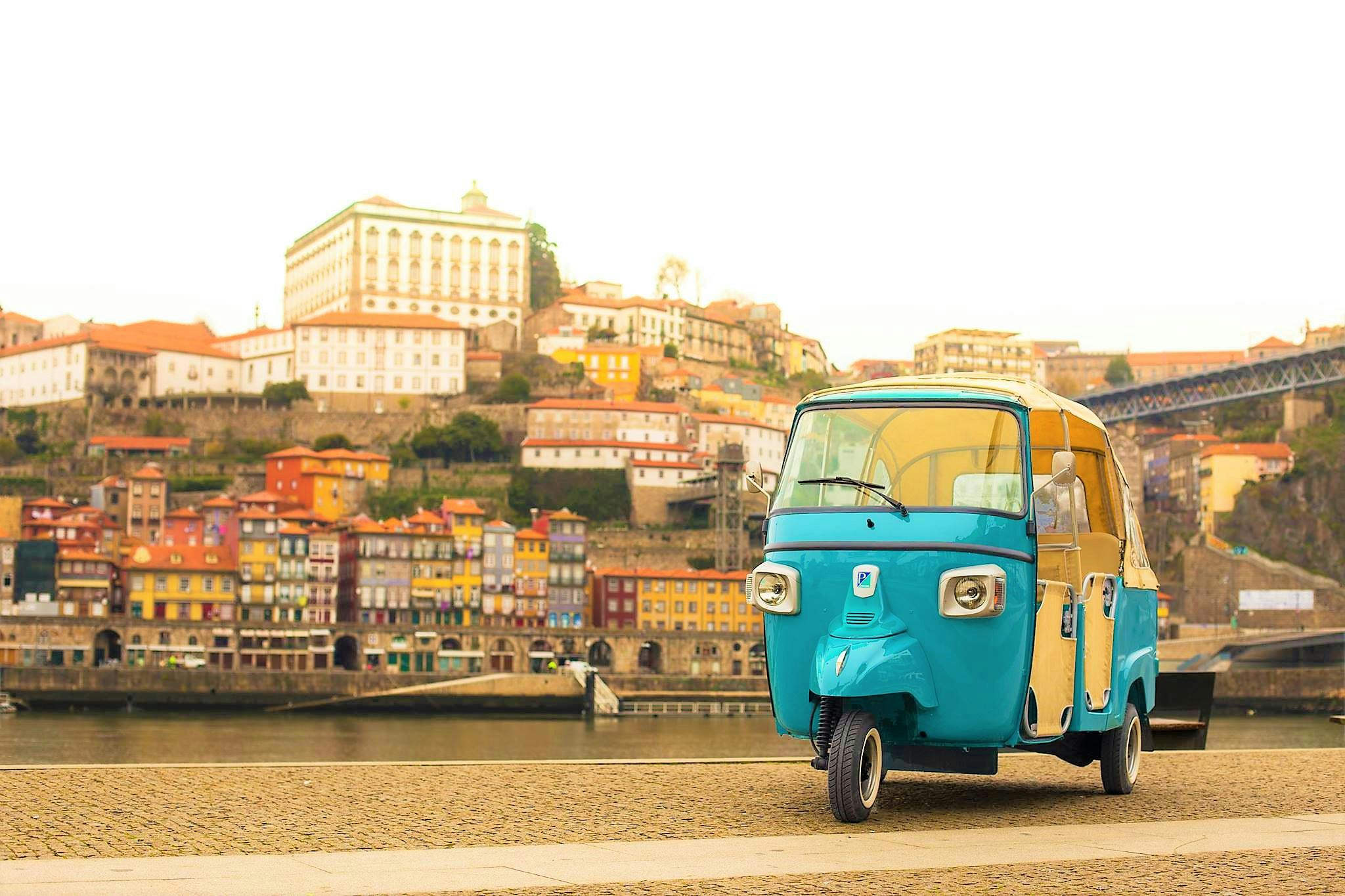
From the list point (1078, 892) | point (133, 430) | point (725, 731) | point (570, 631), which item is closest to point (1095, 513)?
point (1078, 892)

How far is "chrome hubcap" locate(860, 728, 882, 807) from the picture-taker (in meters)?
9.84

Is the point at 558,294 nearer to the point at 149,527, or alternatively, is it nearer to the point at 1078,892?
the point at 149,527

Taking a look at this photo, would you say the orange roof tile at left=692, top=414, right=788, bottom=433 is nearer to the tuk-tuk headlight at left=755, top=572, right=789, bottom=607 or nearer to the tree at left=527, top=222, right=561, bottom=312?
the tree at left=527, top=222, right=561, bottom=312

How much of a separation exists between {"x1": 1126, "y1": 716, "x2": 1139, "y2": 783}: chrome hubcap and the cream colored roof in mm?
2281

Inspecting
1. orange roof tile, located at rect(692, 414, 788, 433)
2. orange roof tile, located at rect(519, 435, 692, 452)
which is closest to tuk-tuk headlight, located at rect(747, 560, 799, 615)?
orange roof tile, located at rect(519, 435, 692, 452)

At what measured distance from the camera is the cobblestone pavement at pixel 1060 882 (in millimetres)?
7652

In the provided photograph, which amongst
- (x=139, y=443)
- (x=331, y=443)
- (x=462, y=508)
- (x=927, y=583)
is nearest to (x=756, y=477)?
(x=927, y=583)

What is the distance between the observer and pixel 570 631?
90562mm

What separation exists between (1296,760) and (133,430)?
388ft

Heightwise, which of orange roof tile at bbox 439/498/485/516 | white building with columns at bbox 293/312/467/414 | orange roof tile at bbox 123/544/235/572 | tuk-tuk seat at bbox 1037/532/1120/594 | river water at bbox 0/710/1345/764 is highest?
white building with columns at bbox 293/312/467/414

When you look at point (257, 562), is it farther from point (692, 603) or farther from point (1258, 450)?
point (1258, 450)

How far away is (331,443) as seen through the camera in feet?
392

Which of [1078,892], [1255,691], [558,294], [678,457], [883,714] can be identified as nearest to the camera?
[1078,892]

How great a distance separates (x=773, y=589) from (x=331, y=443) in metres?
112
